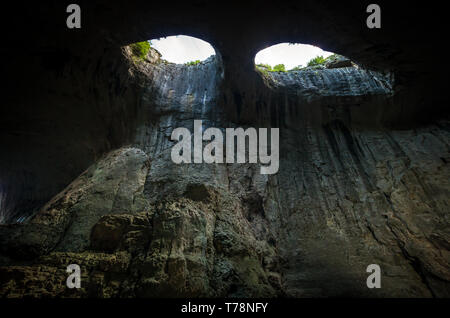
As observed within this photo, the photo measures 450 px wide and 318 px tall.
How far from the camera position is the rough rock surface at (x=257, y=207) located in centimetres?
445

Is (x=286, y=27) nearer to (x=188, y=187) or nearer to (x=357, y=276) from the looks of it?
(x=188, y=187)

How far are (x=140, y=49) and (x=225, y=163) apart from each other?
18.1 ft

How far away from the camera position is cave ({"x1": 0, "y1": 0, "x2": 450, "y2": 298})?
4.85m

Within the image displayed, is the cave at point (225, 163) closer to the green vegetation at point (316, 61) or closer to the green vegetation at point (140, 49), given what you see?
the green vegetation at point (140, 49)

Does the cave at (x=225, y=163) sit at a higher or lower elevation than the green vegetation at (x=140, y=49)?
lower

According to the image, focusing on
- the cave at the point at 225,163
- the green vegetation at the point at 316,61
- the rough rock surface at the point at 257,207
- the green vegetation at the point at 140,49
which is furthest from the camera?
the green vegetation at the point at 316,61

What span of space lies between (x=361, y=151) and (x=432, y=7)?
4694 mm

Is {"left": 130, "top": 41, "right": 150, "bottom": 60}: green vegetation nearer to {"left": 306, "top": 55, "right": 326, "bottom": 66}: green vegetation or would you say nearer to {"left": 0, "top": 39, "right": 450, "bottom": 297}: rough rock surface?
{"left": 0, "top": 39, "right": 450, "bottom": 297}: rough rock surface

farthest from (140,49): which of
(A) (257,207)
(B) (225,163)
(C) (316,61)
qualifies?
(C) (316,61)

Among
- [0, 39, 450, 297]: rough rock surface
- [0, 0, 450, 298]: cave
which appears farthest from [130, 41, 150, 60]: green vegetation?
[0, 39, 450, 297]: rough rock surface

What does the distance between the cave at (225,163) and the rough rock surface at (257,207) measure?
0.04m

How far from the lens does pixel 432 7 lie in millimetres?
5645

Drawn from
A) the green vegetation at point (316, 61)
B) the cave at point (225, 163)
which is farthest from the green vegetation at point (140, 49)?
the green vegetation at point (316, 61)

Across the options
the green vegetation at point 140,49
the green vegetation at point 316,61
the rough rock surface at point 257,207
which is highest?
the green vegetation at point 316,61
